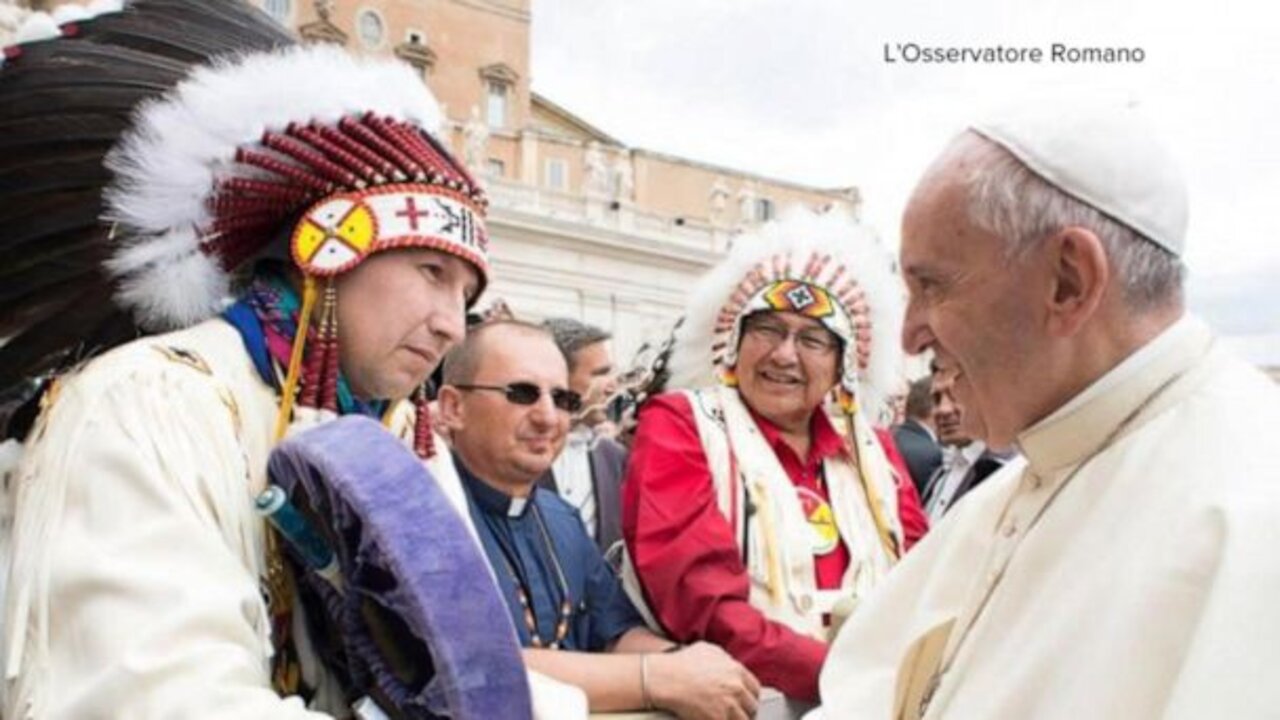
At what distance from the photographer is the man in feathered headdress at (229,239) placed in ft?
5.20

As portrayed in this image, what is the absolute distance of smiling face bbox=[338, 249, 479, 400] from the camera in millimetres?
1742

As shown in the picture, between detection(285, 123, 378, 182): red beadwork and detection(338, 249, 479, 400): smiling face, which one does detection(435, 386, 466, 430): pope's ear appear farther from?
detection(285, 123, 378, 182): red beadwork

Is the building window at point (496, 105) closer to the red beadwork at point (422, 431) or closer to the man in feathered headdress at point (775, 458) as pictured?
the man in feathered headdress at point (775, 458)

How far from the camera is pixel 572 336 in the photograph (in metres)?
4.82

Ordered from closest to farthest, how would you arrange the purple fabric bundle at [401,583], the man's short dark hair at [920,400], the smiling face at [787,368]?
the purple fabric bundle at [401,583]
the smiling face at [787,368]
the man's short dark hair at [920,400]

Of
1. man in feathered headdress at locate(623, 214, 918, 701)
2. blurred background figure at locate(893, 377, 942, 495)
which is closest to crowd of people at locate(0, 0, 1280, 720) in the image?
man in feathered headdress at locate(623, 214, 918, 701)

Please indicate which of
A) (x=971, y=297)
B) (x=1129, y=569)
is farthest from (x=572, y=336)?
(x=1129, y=569)

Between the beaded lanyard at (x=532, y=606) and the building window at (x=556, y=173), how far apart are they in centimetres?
3340

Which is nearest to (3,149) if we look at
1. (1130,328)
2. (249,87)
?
(249,87)

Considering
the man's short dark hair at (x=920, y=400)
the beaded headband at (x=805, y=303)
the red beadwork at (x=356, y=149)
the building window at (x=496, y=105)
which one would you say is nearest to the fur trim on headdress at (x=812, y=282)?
the beaded headband at (x=805, y=303)

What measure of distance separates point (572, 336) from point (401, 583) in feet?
11.3

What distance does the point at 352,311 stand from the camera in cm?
174

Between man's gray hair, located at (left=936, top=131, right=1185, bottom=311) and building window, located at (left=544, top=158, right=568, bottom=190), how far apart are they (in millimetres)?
34360

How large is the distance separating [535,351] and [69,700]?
171cm
